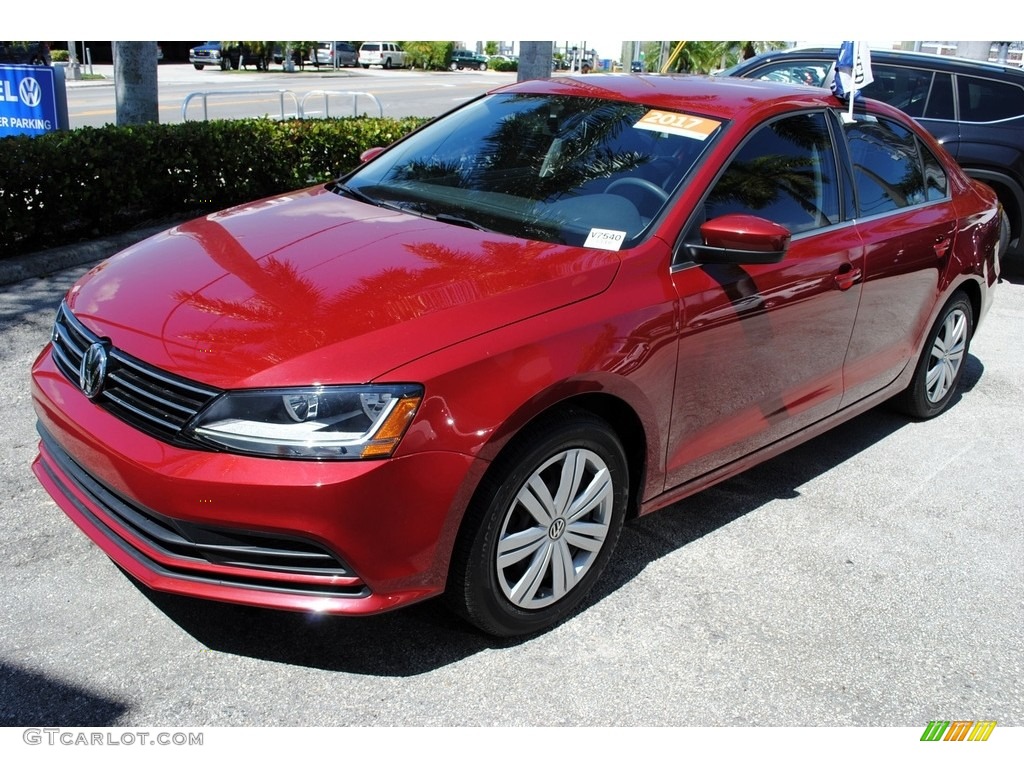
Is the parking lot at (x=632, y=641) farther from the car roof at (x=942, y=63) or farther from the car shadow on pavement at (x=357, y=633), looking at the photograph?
the car roof at (x=942, y=63)

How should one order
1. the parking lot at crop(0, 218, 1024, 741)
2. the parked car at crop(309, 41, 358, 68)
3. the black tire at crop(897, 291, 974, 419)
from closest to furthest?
the parking lot at crop(0, 218, 1024, 741) → the black tire at crop(897, 291, 974, 419) → the parked car at crop(309, 41, 358, 68)

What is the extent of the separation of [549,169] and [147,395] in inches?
69.3

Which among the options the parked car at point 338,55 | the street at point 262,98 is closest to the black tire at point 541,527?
the street at point 262,98

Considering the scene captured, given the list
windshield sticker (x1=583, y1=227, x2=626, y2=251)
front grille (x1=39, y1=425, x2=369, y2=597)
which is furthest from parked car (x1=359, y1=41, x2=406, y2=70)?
front grille (x1=39, y1=425, x2=369, y2=597)

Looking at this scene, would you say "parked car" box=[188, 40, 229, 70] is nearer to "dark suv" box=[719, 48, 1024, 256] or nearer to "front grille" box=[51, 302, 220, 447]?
"dark suv" box=[719, 48, 1024, 256]

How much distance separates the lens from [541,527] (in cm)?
300

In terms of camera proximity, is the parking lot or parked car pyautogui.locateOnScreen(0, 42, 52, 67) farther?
parked car pyautogui.locateOnScreen(0, 42, 52, 67)

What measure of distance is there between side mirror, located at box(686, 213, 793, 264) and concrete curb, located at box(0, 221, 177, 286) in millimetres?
4916

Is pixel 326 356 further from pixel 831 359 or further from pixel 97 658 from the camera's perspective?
pixel 831 359

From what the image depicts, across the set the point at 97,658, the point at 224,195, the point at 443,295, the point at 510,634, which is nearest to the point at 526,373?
the point at 443,295

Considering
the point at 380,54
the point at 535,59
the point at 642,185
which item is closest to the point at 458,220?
the point at 642,185

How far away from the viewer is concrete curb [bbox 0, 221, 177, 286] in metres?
6.39

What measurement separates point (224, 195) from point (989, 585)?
682 cm

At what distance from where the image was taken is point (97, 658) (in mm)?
2889
